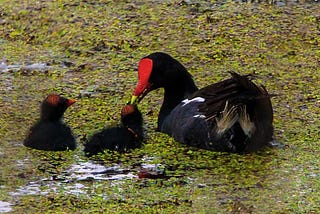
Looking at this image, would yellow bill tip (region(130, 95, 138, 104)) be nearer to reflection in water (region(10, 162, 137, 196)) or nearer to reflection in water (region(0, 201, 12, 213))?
reflection in water (region(10, 162, 137, 196))

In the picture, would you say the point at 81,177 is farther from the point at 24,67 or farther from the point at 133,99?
the point at 24,67

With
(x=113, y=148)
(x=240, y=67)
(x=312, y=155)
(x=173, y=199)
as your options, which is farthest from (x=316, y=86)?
(x=173, y=199)

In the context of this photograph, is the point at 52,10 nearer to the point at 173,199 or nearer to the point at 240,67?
the point at 240,67

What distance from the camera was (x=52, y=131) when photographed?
620cm

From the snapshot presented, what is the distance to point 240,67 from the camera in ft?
26.1

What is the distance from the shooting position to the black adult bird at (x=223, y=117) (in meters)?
6.00

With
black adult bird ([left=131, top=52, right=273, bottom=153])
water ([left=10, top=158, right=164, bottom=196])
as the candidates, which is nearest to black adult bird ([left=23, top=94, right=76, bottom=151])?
water ([left=10, top=158, right=164, bottom=196])

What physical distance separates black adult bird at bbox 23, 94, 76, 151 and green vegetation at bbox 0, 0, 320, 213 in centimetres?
6

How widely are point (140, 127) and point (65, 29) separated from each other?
2.79 metres

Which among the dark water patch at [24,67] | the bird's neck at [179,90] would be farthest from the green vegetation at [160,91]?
the bird's neck at [179,90]

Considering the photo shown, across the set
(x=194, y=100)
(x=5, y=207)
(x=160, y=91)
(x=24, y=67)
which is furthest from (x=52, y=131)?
(x=24, y=67)

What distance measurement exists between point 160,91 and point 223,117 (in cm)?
157

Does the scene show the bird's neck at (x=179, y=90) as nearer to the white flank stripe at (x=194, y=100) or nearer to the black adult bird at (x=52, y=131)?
the white flank stripe at (x=194, y=100)

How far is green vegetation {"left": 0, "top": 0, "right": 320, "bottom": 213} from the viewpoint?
17.7 ft
